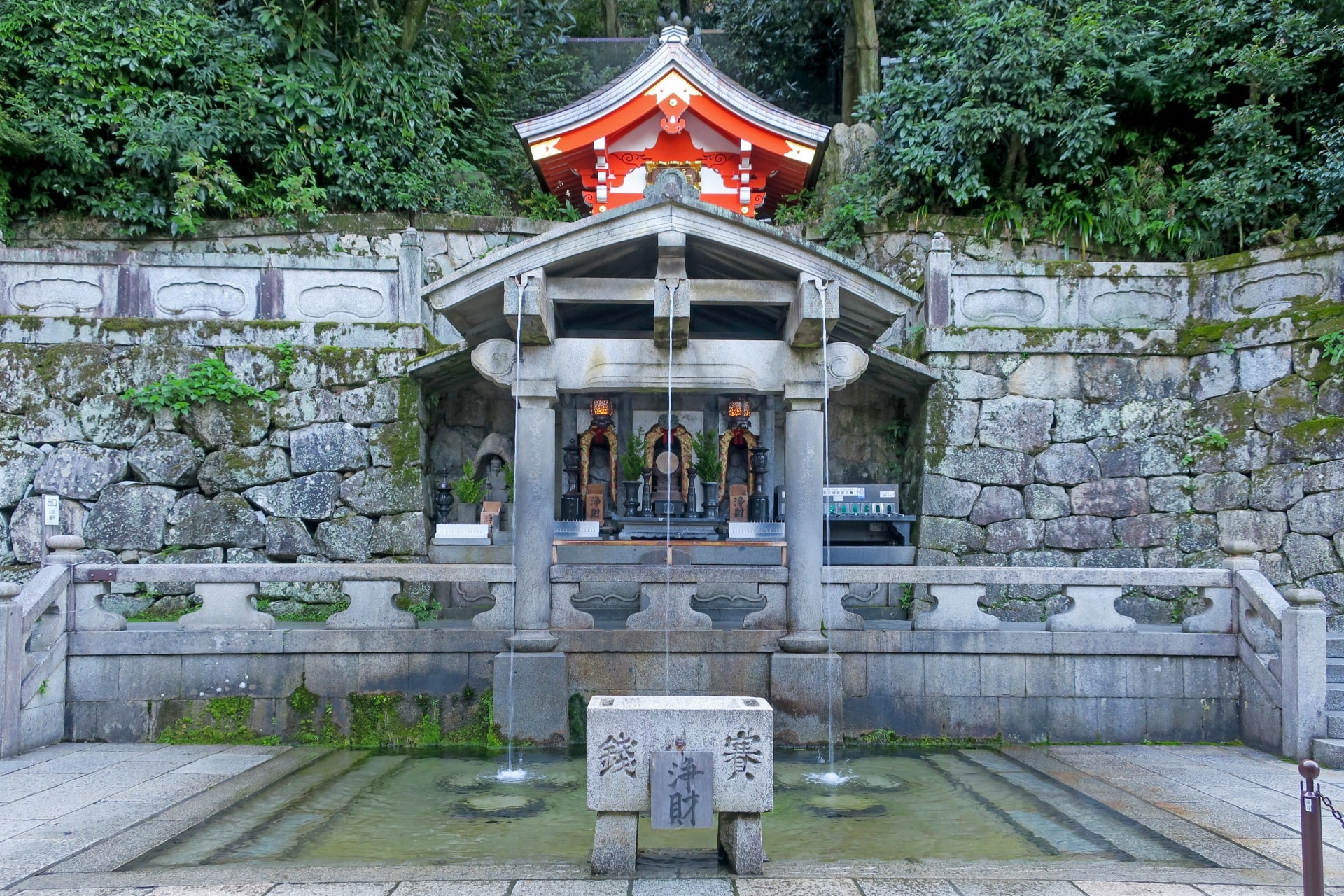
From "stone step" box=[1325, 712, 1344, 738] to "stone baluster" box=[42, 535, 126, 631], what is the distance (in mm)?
11108

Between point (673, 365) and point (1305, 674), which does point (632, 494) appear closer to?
point (673, 365)

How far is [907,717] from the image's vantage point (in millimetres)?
8953

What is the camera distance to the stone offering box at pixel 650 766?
Answer: 5.22 m

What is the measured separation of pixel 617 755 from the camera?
5238mm

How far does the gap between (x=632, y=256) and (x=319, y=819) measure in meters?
5.65

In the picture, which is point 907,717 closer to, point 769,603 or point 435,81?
point 769,603

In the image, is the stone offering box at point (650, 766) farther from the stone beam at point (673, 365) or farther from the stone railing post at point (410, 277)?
the stone railing post at point (410, 277)

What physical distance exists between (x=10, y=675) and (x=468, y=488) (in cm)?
677

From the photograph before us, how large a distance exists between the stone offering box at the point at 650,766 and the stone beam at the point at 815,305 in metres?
4.25

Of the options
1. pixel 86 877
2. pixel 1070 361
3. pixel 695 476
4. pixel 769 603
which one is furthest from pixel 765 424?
pixel 86 877

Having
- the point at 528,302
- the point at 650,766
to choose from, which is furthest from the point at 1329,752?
the point at 528,302

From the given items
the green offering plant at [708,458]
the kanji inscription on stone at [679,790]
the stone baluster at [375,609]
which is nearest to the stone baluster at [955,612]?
the kanji inscription on stone at [679,790]

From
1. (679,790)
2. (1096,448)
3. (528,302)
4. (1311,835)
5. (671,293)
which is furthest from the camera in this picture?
(1096,448)

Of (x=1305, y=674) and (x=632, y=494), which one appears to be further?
(x=632, y=494)
